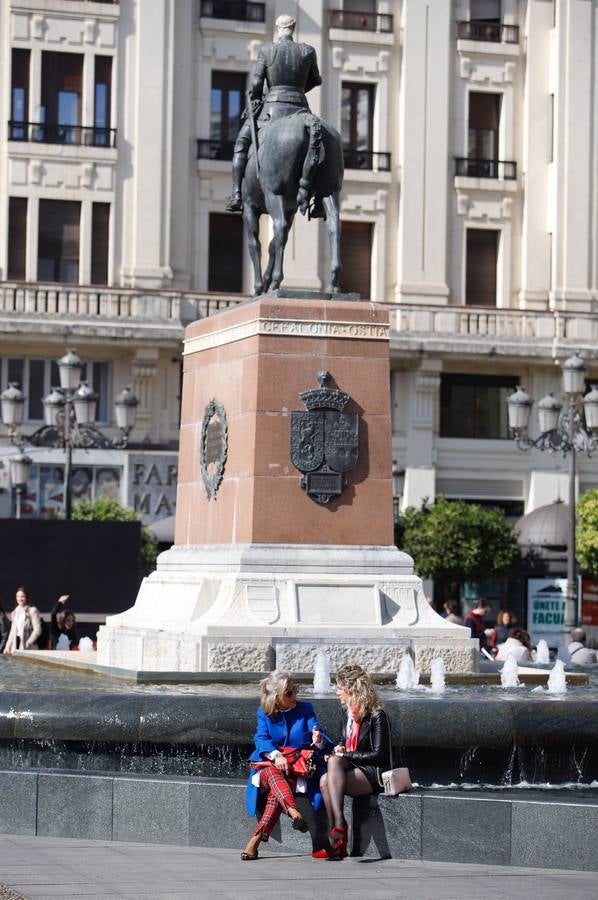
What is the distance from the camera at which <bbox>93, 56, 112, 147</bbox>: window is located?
1847 inches

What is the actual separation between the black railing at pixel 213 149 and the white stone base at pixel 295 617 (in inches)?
1209

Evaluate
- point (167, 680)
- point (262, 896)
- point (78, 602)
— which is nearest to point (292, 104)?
Result: point (167, 680)

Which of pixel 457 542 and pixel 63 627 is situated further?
pixel 457 542

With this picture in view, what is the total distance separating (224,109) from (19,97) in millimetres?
4845

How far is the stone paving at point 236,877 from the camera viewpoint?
10.3m

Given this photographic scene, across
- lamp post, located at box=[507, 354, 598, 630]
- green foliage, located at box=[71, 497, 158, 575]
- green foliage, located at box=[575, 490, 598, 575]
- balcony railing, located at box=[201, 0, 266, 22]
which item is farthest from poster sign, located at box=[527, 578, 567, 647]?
balcony railing, located at box=[201, 0, 266, 22]

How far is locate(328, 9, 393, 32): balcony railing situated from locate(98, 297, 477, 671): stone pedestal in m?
31.5

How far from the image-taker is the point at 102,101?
47094mm

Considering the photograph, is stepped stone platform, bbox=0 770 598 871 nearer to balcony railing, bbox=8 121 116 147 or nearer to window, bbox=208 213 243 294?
balcony railing, bbox=8 121 116 147

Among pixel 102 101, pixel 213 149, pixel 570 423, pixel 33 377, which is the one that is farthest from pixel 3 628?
pixel 213 149

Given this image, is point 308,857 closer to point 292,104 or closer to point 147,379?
→ point 292,104

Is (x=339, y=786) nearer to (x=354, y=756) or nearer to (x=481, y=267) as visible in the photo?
(x=354, y=756)

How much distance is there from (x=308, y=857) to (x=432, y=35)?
1530 inches

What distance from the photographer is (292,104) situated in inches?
731
